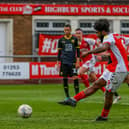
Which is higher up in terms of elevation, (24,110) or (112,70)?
(112,70)

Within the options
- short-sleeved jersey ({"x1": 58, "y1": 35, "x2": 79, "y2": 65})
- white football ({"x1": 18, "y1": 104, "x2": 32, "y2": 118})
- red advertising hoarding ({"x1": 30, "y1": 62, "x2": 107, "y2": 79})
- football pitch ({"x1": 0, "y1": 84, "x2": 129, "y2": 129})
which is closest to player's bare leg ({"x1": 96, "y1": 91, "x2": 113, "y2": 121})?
football pitch ({"x1": 0, "y1": 84, "x2": 129, "y2": 129})

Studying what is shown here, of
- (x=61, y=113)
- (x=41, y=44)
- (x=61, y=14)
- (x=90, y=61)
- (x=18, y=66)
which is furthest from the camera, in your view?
(x=61, y=14)

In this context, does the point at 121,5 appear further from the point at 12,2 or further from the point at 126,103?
the point at 126,103

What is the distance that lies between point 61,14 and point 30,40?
2.33 m

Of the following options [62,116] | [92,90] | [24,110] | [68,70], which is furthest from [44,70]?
[92,90]

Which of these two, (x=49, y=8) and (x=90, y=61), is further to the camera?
(x=49, y=8)

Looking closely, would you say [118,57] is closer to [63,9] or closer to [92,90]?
[92,90]

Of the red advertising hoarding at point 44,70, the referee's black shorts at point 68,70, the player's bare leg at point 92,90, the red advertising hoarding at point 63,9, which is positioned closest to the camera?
the player's bare leg at point 92,90

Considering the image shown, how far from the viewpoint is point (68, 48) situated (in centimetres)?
1869

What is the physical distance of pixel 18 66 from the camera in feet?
95.4

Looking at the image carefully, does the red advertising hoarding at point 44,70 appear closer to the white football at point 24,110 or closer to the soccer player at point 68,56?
the soccer player at point 68,56

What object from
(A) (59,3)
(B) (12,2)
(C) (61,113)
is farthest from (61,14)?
(C) (61,113)

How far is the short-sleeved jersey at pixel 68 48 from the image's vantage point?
728 inches

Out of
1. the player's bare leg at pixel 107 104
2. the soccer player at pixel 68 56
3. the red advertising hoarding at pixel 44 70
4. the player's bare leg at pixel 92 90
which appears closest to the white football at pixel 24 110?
the player's bare leg at pixel 92 90
